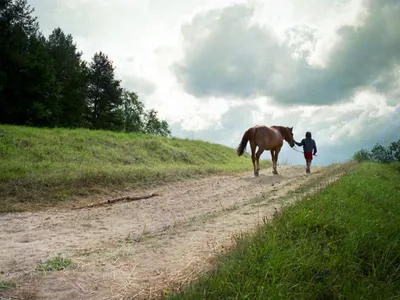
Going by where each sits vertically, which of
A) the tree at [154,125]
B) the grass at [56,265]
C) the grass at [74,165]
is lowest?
the grass at [56,265]

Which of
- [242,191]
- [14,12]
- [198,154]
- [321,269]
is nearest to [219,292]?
[321,269]

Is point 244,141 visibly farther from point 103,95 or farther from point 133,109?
point 133,109

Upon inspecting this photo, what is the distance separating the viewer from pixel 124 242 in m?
5.36

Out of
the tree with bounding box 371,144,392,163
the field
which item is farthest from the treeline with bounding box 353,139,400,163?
the field

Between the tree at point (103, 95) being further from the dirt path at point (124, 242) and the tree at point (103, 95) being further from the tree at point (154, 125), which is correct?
the dirt path at point (124, 242)

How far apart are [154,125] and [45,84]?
88.9ft

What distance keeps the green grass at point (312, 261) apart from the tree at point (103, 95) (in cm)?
3405

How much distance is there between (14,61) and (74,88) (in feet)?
32.9

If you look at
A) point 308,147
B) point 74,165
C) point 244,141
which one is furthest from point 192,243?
point 308,147

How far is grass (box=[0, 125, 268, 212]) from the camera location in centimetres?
960

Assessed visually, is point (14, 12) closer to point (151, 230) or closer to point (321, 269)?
point (151, 230)

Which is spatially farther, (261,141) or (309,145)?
(309,145)

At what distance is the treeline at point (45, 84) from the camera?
24844 millimetres

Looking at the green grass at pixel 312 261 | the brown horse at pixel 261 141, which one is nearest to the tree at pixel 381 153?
the brown horse at pixel 261 141
